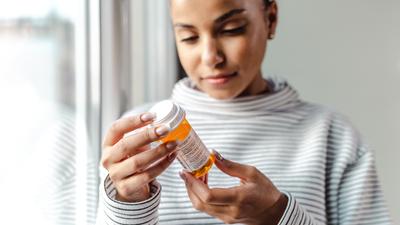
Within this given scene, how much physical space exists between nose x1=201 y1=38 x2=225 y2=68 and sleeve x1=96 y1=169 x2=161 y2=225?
24cm

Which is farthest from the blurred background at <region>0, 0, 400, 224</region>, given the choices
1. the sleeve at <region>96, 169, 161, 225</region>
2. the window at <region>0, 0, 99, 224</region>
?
the sleeve at <region>96, 169, 161, 225</region>

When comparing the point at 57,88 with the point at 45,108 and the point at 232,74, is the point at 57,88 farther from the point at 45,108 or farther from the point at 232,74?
the point at 232,74

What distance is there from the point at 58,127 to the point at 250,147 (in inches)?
14.0

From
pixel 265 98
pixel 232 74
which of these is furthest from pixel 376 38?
pixel 232 74

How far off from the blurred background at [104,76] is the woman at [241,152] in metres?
0.14

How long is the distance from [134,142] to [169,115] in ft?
0.20

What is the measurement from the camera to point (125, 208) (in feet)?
2.72

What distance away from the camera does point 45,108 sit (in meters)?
0.98

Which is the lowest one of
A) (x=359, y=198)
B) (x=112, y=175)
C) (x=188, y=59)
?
(x=359, y=198)

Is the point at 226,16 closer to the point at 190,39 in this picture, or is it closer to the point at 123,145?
the point at 190,39

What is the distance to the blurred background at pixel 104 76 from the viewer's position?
86 cm

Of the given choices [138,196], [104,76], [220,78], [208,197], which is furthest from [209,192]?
[104,76]

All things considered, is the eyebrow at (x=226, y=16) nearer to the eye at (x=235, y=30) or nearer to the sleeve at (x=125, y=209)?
the eye at (x=235, y=30)

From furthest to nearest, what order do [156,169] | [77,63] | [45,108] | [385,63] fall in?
[385,63], [77,63], [45,108], [156,169]
